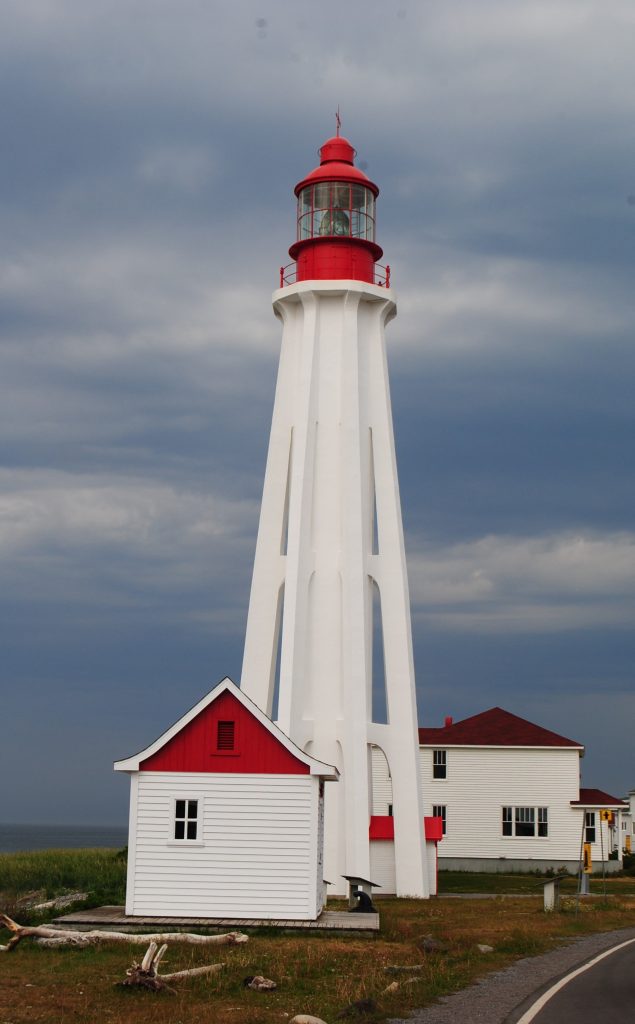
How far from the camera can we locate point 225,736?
26.7 metres

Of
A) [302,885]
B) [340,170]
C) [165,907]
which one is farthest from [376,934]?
[340,170]

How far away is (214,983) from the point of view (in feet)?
58.7

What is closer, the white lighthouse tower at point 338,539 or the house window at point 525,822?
the white lighthouse tower at point 338,539

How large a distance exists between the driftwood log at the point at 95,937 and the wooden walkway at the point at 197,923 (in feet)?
6.42

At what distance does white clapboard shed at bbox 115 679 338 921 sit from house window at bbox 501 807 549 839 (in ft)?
96.4

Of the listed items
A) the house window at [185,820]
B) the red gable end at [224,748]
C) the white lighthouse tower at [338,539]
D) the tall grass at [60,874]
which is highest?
the white lighthouse tower at [338,539]

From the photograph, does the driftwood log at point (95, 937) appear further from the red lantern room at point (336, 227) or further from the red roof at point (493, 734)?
the red roof at point (493, 734)

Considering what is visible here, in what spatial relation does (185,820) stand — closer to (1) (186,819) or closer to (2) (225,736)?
(1) (186,819)

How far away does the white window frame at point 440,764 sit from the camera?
183 ft

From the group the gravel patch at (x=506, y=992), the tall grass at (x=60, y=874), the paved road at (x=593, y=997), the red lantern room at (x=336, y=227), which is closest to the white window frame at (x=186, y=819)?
the gravel patch at (x=506, y=992)

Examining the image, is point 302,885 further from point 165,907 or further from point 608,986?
point 608,986

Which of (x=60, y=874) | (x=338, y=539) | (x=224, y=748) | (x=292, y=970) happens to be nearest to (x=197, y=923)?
(x=224, y=748)

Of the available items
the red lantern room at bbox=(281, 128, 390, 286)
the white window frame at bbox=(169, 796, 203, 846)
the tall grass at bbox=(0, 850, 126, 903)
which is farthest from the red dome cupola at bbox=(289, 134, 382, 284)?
the tall grass at bbox=(0, 850, 126, 903)

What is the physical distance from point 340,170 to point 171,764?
2023 centimetres
